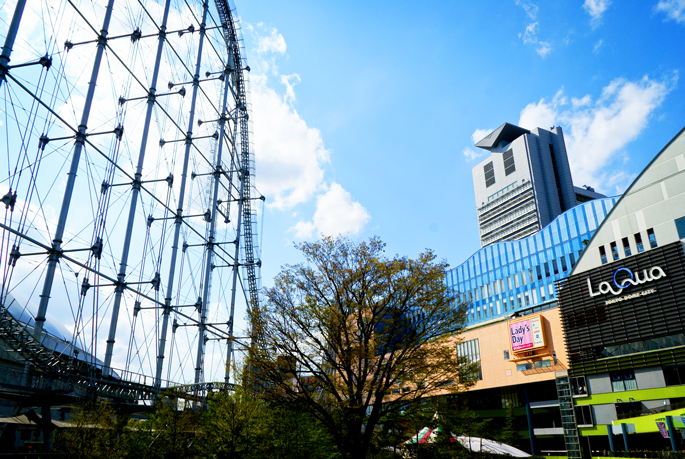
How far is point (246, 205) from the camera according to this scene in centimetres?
5459

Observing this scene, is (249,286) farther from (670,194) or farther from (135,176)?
(670,194)

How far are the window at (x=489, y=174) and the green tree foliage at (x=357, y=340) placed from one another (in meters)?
149

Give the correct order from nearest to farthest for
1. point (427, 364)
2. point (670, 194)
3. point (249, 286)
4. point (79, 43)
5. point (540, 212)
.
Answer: point (427, 364) → point (79, 43) → point (670, 194) → point (249, 286) → point (540, 212)

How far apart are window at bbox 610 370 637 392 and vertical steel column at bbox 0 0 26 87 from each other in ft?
149

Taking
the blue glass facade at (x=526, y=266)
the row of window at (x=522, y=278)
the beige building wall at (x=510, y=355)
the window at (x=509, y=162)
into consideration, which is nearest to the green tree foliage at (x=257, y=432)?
the beige building wall at (x=510, y=355)

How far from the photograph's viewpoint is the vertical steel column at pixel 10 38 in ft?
60.3

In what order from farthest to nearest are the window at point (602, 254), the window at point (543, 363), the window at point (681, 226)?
the window at point (543, 363)
the window at point (602, 254)
the window at point (681, 226)

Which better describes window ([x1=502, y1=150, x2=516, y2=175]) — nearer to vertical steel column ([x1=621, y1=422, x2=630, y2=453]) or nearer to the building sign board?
the building sign board

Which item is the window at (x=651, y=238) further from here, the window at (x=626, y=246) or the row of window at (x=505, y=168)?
the row of window at (x=505, y=168)

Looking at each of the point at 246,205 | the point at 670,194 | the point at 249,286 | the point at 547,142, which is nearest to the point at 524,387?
the point at 670,194

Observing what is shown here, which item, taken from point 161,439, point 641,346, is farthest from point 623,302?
point 161,439

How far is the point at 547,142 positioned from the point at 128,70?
14209 cm

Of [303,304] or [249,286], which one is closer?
[303,304]

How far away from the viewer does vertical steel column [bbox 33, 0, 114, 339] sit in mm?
21141
